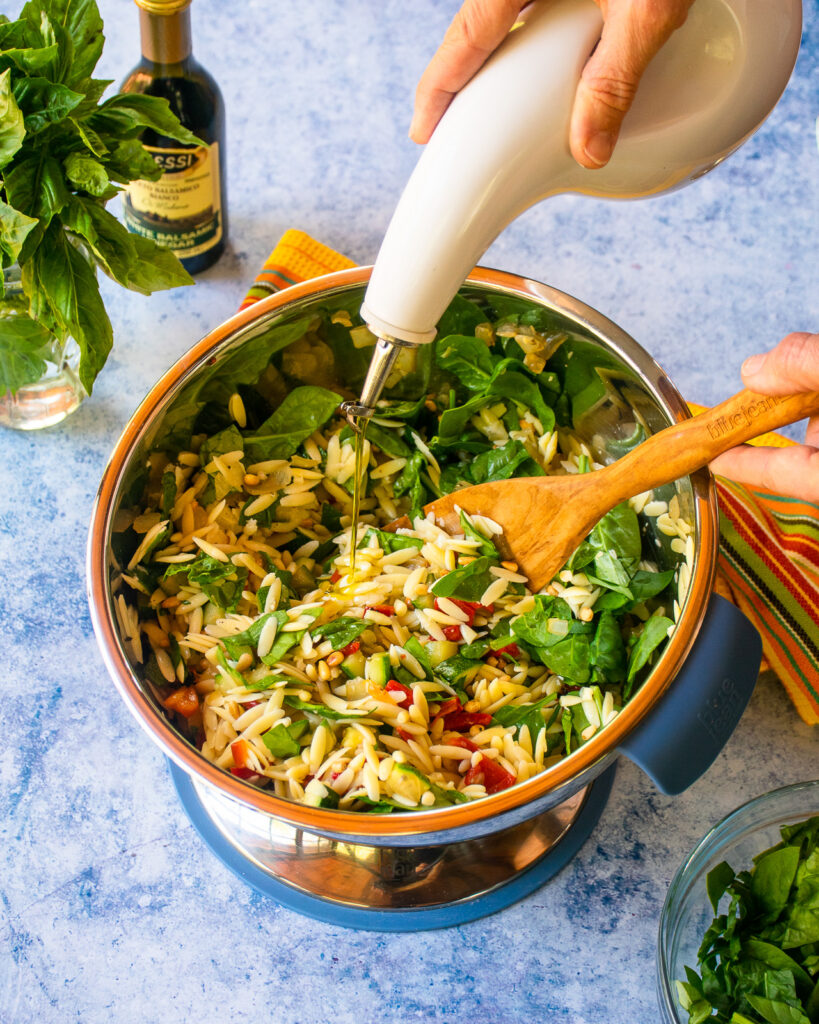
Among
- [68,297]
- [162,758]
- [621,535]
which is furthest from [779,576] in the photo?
[68,297]

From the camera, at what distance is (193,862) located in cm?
105

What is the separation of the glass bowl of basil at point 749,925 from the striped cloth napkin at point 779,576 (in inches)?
6.1

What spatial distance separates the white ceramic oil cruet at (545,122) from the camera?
2.44ft

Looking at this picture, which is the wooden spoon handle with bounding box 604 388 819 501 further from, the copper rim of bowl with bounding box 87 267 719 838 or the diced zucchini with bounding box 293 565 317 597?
the diced zucchini with bounding box 293 565 317 597

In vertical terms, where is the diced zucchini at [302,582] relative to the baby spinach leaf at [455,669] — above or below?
above

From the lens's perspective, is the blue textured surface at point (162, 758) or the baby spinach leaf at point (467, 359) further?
the baby spinach leaf at point (467, 359)

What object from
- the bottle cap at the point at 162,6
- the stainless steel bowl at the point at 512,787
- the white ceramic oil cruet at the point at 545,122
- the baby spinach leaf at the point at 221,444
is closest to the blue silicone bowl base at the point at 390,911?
the stainless steel bowl at the point at 512,787

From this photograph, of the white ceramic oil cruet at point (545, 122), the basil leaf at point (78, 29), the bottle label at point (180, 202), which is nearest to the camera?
the white ceramic oil cruet at point (545, 122)

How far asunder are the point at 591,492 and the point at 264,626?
34 centimetres

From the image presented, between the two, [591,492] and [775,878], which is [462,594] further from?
[775,878]

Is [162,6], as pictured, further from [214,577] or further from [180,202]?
[214,577]

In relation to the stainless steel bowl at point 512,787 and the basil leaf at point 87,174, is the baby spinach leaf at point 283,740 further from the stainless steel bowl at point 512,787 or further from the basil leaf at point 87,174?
the basil leaf at point 87,174

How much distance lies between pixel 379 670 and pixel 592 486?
273mm

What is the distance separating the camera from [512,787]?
0.80m
